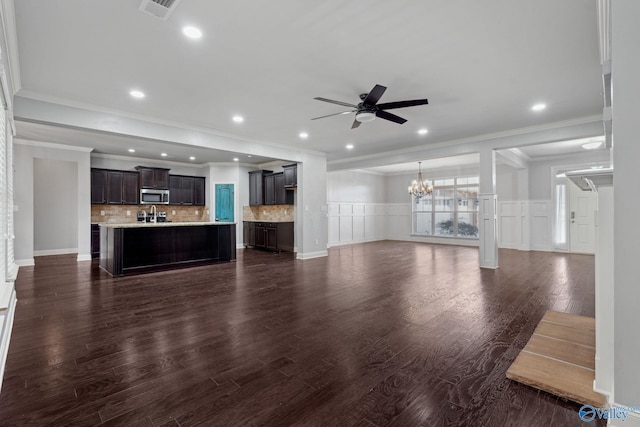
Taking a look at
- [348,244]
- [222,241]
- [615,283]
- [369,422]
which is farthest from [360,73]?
[348,244]

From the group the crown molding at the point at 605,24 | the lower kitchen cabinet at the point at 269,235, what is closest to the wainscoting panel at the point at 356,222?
the lower kitchen cabinet at the point at 269,235

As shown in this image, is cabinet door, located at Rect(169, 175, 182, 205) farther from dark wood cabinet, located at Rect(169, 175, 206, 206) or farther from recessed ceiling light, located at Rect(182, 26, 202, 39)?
recessed ceiling light, located at Rect(182, 26, 202, 39)

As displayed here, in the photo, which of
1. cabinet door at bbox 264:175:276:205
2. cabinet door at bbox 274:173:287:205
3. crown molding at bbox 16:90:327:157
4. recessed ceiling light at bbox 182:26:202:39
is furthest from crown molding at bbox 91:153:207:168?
recessed ceiling light at bbox 182:26:202:39

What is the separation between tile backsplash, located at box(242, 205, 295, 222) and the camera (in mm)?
9547

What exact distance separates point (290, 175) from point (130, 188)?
444cm

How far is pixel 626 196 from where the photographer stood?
145cm

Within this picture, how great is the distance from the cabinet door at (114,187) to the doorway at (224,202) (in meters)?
2.53

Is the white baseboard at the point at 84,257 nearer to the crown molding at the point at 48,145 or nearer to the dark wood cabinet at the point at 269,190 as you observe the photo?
the crown molding at the point at 48,145

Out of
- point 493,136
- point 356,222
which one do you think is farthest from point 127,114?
point 356,222

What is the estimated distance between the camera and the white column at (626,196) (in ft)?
4.69

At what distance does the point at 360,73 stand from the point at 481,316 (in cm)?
297

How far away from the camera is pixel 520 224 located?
349 inches

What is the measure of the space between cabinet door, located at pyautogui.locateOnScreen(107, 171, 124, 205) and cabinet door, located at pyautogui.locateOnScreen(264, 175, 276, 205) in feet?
12.8

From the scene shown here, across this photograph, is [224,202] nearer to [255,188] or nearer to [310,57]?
[255,188]
